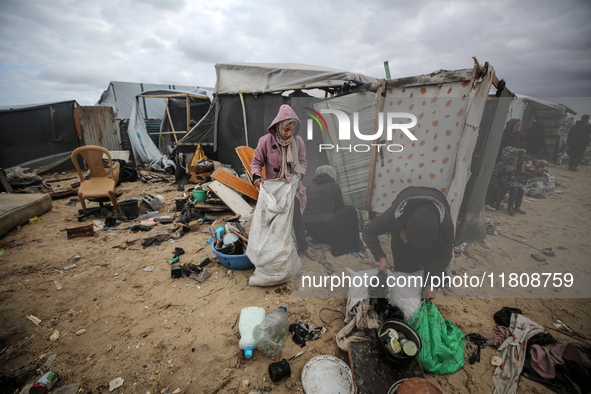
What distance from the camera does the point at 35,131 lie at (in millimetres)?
8312

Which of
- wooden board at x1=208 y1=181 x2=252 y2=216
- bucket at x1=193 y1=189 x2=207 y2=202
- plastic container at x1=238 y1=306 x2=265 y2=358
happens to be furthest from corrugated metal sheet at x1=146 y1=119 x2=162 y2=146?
plastic container at x1=238 y1=306 x2=265 y2=358

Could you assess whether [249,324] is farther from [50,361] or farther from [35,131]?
[35,131]

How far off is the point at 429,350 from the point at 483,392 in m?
0.47

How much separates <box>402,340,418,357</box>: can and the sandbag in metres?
1.34

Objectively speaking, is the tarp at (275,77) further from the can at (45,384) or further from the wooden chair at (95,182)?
the can at (45,384)

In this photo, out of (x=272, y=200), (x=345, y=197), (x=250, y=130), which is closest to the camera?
(x=272, y=200)

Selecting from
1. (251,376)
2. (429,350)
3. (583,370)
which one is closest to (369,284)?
(429,350)

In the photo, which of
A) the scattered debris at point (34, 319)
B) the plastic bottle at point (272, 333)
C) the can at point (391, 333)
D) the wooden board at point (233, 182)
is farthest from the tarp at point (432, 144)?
the scattered debris at point (34, 319)

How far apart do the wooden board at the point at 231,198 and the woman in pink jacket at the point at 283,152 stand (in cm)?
184

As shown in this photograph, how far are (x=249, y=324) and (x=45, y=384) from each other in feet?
4.95

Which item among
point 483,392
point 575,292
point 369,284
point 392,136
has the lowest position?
point 483,392

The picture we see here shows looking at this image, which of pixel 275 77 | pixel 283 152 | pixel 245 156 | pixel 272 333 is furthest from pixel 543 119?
pixel 272 333

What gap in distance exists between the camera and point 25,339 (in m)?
2.09

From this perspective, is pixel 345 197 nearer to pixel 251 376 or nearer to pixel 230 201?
pixel 251 376
